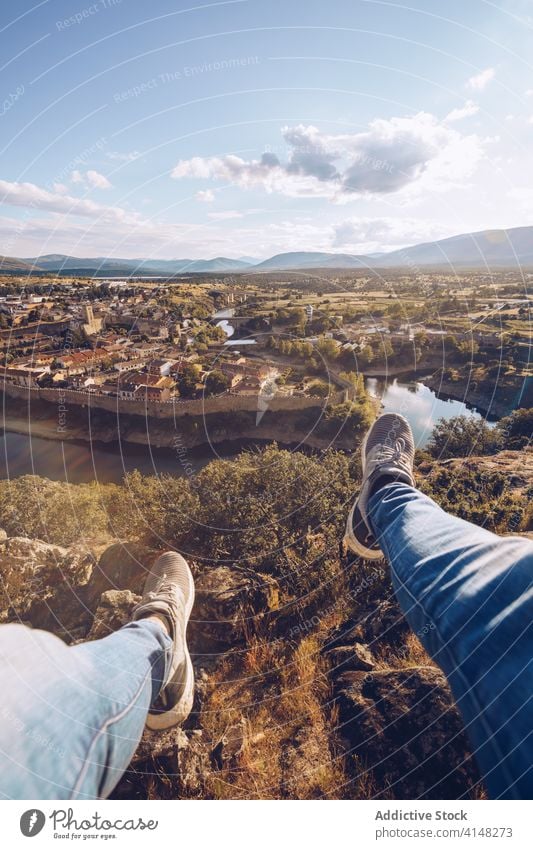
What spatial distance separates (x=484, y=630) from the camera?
4.35ft

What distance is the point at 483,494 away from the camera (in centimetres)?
432

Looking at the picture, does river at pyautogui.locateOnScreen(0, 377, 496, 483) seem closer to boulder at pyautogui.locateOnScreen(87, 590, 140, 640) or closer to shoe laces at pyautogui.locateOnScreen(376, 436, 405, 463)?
shoe laces at pyautogui.locateOnScreen(376, 436, 405, 463)

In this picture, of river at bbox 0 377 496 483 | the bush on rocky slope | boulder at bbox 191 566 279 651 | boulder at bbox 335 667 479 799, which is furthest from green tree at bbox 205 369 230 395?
boulder at bbox 335 667 479 799

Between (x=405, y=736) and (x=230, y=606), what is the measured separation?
4.26 feet

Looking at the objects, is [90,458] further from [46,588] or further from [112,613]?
[112,613]

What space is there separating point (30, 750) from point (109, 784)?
1.49ft

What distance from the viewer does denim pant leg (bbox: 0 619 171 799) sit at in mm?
1198

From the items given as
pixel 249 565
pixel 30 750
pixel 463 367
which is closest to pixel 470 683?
pixel 30 750

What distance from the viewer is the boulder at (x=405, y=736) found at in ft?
5.42

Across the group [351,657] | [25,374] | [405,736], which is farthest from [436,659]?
[25,374]

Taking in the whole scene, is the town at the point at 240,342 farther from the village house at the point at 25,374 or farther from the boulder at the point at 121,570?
the boulder at the point at 121,570

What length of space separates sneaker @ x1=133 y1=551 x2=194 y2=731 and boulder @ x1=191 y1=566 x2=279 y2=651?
0.20 metres

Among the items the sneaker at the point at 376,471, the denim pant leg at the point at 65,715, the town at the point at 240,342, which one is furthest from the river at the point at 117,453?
the denim pant leg at the point at 65,715

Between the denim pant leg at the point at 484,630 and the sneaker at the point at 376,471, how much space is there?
2.83ft
